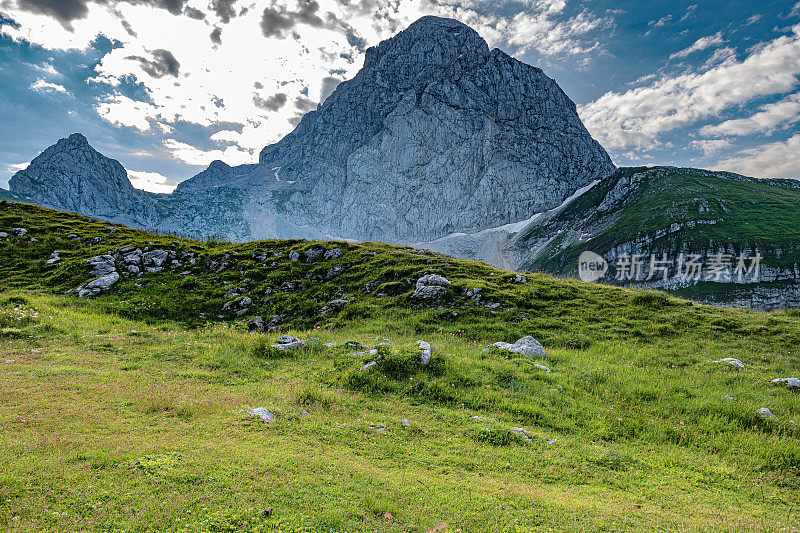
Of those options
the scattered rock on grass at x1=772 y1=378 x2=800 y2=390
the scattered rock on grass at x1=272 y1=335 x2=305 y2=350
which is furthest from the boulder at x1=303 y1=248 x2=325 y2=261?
the scattered rock on grass at x1=772 y1=378 x2=800 y2=390

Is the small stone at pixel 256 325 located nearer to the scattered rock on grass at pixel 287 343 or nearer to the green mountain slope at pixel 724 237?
the scattered rock on grass at pixel 287 343

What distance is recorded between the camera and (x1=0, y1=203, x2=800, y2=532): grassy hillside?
6.16m

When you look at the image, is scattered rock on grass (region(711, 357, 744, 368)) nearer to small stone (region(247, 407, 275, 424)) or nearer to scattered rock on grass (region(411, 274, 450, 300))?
scattered rock on grass (region(411, 274, 450, 300))

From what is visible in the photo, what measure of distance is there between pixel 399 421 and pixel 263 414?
4.21 meters

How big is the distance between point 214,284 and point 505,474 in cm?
2845

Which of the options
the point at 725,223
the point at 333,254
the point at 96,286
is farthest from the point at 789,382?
the point at 725,223

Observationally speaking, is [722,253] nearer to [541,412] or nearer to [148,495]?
[541,412]

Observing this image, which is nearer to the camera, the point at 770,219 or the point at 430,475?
the point at 430,475

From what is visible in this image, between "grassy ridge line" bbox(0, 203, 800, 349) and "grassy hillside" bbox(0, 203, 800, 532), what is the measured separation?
0.88 ft

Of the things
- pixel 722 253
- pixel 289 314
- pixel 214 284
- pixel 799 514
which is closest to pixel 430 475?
pixel 799 514

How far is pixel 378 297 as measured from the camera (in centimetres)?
2672

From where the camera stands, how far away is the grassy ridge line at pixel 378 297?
68.1 feet

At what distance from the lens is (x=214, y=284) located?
28859 mm

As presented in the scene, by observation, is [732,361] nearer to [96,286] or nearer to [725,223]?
[96,286]
